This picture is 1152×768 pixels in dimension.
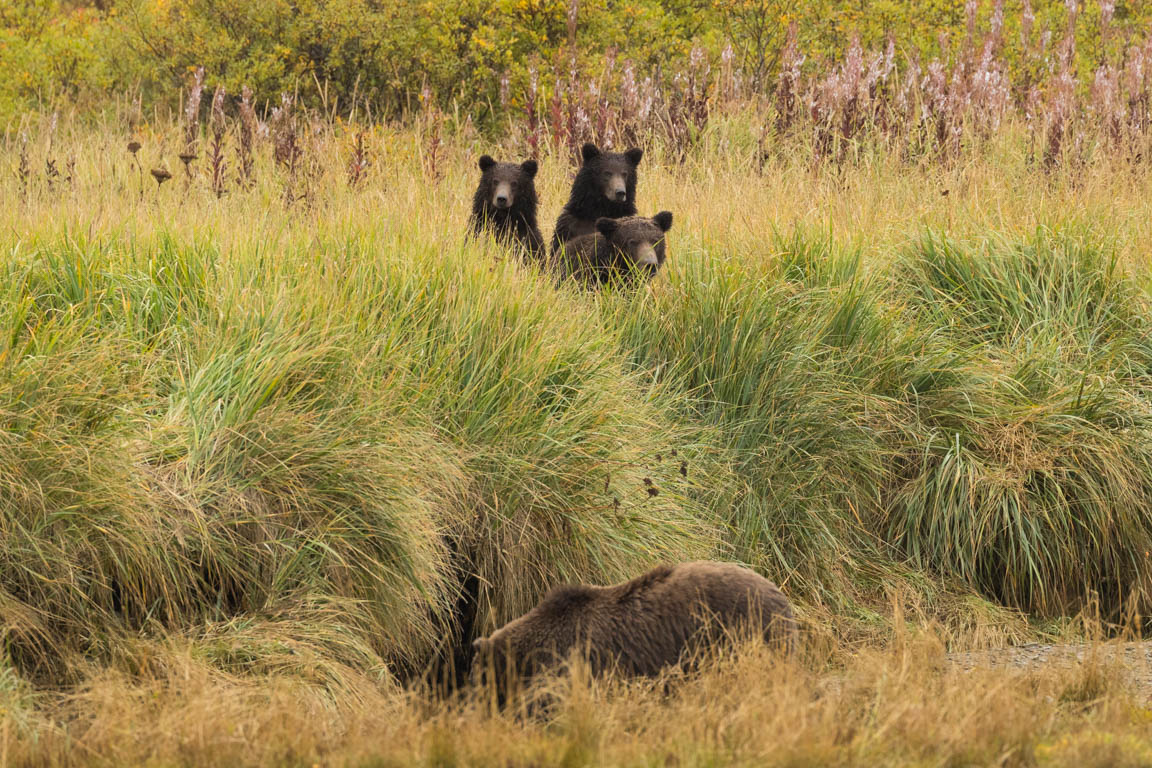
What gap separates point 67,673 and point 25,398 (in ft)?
3.14

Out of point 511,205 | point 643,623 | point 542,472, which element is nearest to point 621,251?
point 511,205

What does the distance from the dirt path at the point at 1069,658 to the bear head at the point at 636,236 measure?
103 inches

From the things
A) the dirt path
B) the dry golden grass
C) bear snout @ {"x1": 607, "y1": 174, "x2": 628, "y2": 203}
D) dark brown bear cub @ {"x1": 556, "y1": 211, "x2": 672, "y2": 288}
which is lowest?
the dirt path

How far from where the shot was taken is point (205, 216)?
7352 millimetres

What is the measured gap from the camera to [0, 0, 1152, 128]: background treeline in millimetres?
13820

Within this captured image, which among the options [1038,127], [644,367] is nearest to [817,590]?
[644,367]

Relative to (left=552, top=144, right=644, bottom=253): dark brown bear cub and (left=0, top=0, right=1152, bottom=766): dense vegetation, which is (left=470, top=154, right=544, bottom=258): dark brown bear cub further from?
(left=0, top=0, right=1152, bottom=766): dense vegetation

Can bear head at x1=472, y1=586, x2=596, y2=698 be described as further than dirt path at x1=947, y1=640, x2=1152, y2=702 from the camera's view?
No

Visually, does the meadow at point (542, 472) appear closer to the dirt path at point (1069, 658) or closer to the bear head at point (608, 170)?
the dirt path at point (1069, 658)

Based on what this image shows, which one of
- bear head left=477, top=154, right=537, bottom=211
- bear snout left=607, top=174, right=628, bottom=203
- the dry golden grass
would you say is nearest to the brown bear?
the dry golden grass

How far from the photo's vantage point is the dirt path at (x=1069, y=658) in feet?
15.4

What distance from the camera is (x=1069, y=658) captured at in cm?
517

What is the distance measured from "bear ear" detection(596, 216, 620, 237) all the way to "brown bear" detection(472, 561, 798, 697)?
2750 mm

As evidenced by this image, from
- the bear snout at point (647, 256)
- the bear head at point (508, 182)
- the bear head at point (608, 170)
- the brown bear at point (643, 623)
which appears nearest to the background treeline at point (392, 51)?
the bear head at point (608, 170)
